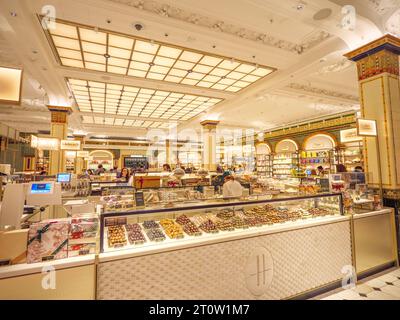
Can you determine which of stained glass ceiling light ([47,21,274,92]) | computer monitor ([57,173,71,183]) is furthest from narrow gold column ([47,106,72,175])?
stained glass ceiling light ([47,21,274,92])

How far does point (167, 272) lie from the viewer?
80.4 inches

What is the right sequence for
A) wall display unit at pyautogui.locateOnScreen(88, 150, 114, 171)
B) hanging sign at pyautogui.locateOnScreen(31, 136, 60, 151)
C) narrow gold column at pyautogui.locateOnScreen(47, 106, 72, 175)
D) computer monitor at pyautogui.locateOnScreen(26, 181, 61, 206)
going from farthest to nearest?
wall display unit at pyautogui.locateOnScreen(88, 150, 114, 171) → narrow gold column at pyautogui.locateOnScreen(47, 106, 72, 175) → hanging sign at pyautogui.locateOnScreen(31, 136, 60, 151) → computer monitor at pyautogui.locateOnScreen(26, 181, 61, 206)

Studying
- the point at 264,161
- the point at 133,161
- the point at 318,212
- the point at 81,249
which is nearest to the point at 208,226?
the point at 81,249

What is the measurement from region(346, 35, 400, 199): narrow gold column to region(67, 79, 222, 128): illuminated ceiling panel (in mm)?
5588

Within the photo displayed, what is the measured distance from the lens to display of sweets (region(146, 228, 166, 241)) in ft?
7.23

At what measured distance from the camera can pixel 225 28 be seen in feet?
15.0

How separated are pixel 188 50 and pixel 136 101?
489 centimetres

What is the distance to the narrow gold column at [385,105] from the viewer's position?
413cm

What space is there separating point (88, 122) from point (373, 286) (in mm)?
14979

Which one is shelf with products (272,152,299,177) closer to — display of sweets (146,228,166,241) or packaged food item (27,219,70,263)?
display of sweets (146,228,166,241)

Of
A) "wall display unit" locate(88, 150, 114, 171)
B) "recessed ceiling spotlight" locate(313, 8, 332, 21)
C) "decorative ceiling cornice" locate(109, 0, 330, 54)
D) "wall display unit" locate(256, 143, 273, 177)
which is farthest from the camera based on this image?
"wall display unit" locate(88, 150, 114, 171)

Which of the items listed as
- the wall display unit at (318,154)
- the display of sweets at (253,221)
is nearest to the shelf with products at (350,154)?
the wall display unit at (318,154)

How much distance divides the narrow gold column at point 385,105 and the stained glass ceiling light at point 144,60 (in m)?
2.56
